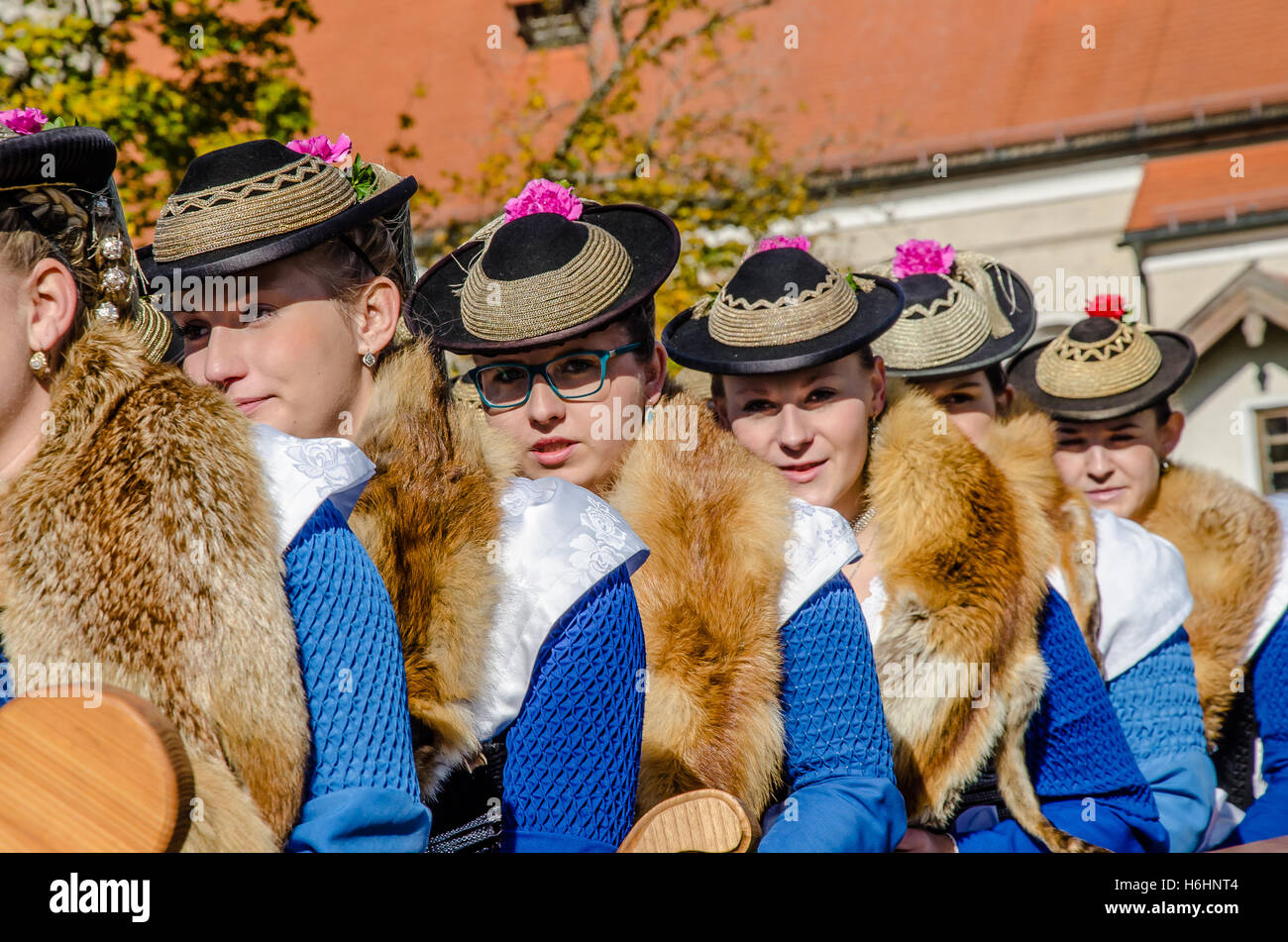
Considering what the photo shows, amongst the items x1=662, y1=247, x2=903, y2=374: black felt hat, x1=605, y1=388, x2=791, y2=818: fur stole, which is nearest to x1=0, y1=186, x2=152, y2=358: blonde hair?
x1=605, y1=388, x2=791, y2=818: fur stole

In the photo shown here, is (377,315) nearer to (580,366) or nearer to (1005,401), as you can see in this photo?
(580,366)

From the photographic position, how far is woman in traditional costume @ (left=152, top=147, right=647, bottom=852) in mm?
1938

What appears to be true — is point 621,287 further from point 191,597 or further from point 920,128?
point 920,128

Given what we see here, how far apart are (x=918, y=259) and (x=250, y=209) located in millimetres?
2526

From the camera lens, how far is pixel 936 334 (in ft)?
12.9

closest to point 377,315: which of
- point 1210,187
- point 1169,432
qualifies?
point 1169,432

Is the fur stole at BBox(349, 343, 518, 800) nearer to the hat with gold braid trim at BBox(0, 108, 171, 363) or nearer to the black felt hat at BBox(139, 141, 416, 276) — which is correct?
the black felt hat at BBox(139, 141, 416, 276)

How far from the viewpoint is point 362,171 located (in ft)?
8.03

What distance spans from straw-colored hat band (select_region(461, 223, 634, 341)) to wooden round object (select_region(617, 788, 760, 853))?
126cm

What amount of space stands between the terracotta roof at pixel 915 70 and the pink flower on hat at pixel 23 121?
15736 mm

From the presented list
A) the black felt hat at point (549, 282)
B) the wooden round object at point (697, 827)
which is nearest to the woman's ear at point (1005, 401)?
the black felt hat at point (549, 282)

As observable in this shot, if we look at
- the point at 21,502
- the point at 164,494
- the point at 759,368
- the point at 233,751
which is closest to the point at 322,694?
the point at 233,751

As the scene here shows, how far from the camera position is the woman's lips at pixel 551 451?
2711 mm

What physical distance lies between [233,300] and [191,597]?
747mm
